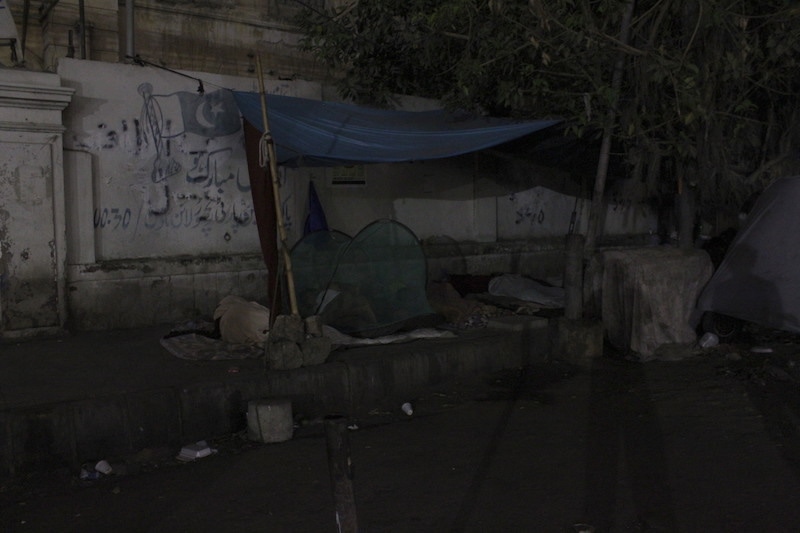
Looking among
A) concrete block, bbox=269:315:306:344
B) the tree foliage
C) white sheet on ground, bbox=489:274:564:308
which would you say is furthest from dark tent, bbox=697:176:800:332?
concrete block, bbox=269:315:306:344

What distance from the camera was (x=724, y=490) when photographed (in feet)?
14.8

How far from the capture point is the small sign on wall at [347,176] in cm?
995

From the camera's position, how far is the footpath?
17.3 ft

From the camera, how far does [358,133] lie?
8.11 m

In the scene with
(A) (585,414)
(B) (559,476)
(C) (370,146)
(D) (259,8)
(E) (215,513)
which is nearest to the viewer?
(E) (215,513)

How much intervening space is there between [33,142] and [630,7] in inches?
224

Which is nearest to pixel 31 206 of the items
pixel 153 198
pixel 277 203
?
pixel 153 198

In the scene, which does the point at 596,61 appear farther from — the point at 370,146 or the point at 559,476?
the point at 559,476

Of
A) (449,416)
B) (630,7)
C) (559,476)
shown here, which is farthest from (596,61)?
(559,476)

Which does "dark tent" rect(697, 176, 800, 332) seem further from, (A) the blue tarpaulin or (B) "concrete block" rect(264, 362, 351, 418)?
(B) "concrete block" rect(264, 362, 351, 418)

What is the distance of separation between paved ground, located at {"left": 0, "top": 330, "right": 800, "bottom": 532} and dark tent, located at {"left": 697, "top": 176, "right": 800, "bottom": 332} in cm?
115

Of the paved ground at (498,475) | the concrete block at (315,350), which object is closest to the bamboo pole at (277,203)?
the concrete block at (315,350)

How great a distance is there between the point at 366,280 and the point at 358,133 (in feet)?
4.86

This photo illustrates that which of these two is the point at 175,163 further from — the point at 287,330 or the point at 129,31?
the point at 287,330
